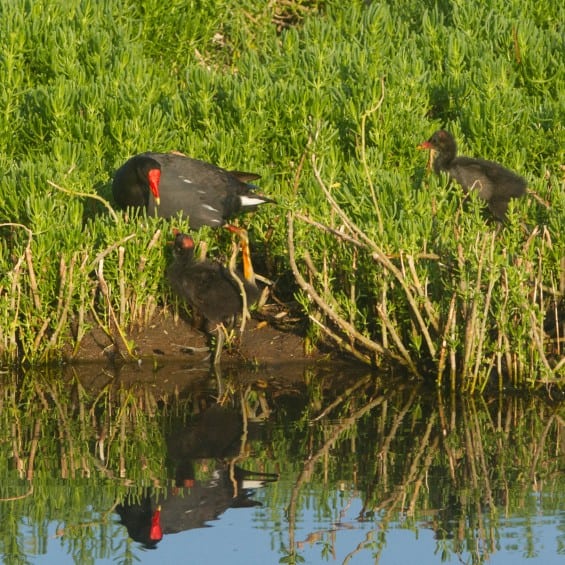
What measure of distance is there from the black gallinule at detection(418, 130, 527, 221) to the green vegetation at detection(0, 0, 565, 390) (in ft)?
0.49

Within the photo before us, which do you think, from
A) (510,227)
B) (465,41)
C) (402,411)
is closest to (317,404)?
(402,411)

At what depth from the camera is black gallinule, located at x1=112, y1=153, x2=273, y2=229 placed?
8289 mm

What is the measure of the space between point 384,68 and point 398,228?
8.20 feet

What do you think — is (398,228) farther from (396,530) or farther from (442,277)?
(396,530)

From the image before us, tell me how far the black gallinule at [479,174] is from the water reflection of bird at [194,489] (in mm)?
2493

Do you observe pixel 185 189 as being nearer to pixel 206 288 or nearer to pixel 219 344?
pixel 206 288

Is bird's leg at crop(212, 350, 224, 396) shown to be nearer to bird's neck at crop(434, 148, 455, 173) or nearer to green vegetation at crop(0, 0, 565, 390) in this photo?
green vegetation at crop(0, 0, 565, 390)

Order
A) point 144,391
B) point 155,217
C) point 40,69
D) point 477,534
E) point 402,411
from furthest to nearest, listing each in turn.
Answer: point 40,69 → point 155,217 → point 144,391 → point 402,411 → point 477,534

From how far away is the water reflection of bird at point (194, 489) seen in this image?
534cm

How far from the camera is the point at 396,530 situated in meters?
5.19

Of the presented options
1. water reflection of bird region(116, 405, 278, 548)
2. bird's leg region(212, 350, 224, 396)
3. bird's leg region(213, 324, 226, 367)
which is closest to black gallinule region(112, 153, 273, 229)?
bird's leg region(213, 324, 226, 367)

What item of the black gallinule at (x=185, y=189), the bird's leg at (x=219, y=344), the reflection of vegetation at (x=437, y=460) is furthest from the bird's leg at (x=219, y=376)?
the black gallinule at (x=185, y=189)

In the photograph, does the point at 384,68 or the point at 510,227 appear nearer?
the point at 510,227

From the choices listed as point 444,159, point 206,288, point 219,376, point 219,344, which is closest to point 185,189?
point 206,288
